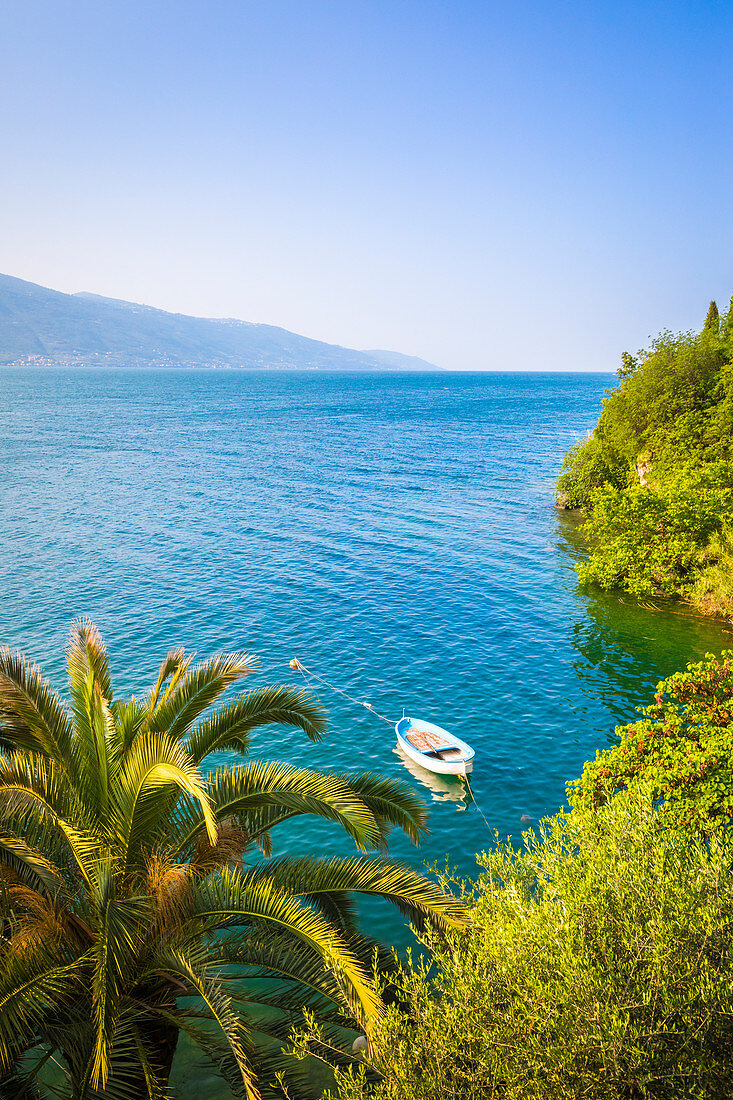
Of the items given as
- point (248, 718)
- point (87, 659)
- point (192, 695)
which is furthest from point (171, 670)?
point (248, 718)

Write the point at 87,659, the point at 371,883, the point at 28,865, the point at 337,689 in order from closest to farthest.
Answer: the point at 28,865
the point at 371,883
the point at 87,659
the point at 337,689

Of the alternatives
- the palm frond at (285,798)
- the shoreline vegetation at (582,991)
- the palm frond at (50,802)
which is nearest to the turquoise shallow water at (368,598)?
the shoreline vegetation at (582,991)

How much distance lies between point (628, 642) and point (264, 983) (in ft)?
74.9

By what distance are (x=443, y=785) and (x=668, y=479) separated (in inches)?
1016

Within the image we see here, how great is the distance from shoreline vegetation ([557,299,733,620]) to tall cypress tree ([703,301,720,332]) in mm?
328

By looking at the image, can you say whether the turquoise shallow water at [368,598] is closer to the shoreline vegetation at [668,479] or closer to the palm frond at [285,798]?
the shoreline vegetation at [668,479]

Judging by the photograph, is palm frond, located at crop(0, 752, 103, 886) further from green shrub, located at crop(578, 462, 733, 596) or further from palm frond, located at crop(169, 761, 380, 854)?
green shrub, located at crop(578, 462, 733, 596)

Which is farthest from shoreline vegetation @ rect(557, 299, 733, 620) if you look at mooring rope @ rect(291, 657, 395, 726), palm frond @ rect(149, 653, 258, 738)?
palm frond @ rect(149, 653, 258, 738)

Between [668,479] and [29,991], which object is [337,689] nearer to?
[29,991]

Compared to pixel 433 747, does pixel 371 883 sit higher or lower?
higher

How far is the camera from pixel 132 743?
10.0 m

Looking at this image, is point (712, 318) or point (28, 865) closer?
point (28, 865)

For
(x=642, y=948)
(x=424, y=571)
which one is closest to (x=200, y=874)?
(x=642, y=948)

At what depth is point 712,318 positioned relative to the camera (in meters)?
58.0
